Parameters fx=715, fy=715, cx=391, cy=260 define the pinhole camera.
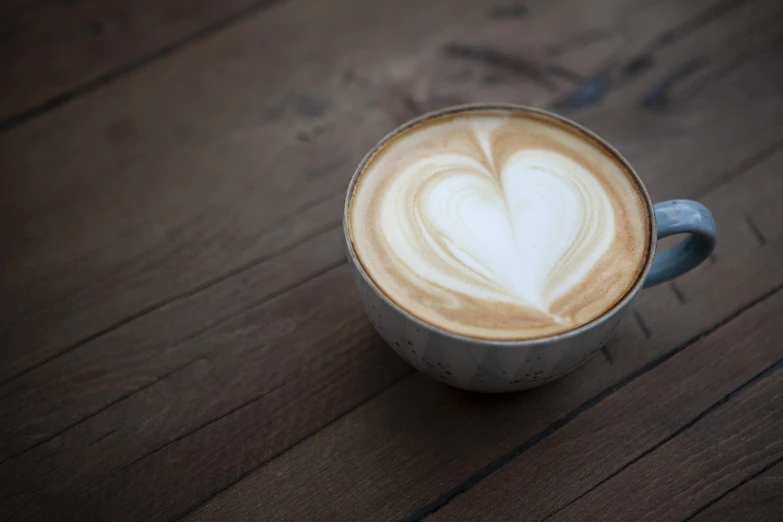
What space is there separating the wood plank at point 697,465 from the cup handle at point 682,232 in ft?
0.57

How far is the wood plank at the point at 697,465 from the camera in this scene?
0.75m

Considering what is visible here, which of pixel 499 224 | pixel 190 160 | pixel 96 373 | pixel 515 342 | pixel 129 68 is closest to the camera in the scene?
pixel 515 342

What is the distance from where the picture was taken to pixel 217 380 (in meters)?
0.86

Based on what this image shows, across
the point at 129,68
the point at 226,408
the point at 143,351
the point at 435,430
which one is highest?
the point at 129,68

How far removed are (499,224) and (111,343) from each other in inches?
19.7

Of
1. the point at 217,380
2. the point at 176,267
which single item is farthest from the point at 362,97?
the point at 217,380

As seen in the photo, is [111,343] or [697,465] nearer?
[697,465]

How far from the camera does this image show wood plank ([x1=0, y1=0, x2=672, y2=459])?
83cm

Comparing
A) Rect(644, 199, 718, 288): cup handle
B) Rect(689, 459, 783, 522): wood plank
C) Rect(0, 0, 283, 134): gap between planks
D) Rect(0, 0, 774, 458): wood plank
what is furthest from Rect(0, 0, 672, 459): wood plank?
Rect(689, 459, 783, 522): wood plank

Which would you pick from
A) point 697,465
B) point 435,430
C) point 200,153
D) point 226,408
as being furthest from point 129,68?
point 697,465

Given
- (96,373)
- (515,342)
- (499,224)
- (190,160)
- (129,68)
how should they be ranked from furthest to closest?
(129,68) < (190,160) < (96,373) < (499,224) < (515,342)

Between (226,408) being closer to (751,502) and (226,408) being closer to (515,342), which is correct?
(515,342)

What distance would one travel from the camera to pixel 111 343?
0.89m

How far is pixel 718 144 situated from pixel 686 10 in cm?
31
